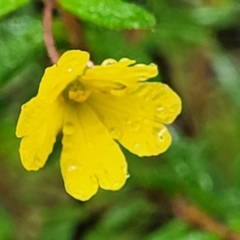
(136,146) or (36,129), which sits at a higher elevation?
(36,129)

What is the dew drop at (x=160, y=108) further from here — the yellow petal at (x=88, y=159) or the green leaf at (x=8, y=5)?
the green leaf at (x=8, y=5)

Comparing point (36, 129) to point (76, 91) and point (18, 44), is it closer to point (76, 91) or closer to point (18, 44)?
point (76, 91)

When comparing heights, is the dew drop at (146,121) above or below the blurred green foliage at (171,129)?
above

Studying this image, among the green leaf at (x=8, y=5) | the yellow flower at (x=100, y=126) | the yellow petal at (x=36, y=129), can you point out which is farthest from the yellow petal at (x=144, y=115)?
the green leaf at (x=8, y=5)

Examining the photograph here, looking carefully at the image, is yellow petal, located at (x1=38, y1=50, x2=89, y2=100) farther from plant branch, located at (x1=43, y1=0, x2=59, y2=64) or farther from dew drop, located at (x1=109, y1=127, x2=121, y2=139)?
dew drop, located at (x1=109, y1=127, x2=121, y2=139)

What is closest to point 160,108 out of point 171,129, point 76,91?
point 76,91
